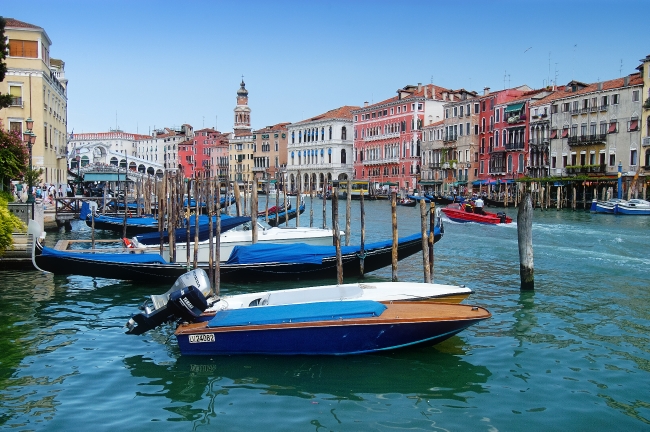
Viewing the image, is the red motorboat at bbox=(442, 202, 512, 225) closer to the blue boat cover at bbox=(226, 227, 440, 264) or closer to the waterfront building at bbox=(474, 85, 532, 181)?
the blue boat cover at bbox=(226, 227, 440, 264)

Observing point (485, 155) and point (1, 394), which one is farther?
point (485, 155)

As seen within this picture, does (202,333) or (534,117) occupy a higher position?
(534,117)

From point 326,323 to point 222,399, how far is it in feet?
4.28

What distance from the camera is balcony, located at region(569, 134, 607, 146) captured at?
33719 millimetres

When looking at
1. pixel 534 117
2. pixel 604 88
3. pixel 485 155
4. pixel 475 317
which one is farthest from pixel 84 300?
pixel 485 155

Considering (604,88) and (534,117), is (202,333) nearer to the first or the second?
(604,88)

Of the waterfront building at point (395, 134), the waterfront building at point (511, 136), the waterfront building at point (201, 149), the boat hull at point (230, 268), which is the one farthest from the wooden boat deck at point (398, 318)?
the waterfront building at point (201, 149)

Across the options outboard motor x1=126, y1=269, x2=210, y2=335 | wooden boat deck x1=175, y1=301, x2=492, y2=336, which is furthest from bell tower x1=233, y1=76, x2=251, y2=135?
wooden boat deck x1=175, y1=301, x2=492, y2=336

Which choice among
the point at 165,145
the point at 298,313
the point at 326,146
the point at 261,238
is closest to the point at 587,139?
the point at 261,238

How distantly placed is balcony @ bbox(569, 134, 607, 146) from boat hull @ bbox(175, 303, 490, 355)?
30413 millimetres

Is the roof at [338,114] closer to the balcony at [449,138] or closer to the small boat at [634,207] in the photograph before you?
the balcony at [449,138]

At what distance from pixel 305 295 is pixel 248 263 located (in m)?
3.30

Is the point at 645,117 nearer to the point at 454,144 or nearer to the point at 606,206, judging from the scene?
the point at 606,206

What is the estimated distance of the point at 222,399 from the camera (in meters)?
5.59
